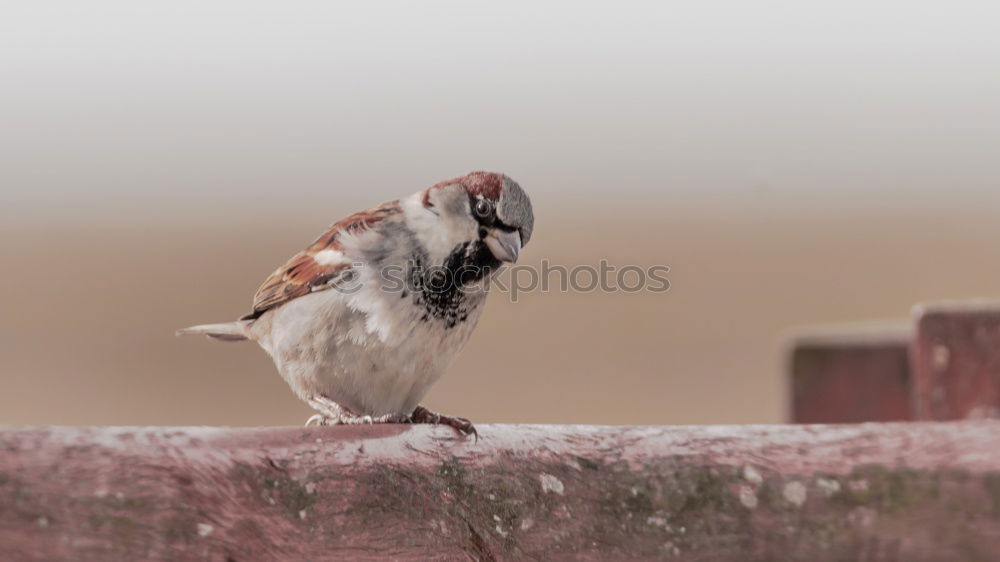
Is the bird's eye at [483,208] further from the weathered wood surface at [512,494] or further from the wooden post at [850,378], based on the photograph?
the wooden post at [850,378]

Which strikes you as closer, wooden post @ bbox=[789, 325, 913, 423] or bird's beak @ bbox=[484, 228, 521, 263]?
bird's beak @ bbox=[484, 228, 521, 263]

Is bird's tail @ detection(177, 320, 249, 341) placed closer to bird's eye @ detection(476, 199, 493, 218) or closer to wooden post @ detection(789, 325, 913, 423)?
bird's eye @ detection(476, 199, 493, 218)

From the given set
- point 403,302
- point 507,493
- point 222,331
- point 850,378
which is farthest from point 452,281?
point 850,378

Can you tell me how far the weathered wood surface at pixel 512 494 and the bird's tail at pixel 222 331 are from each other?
155 centimetres

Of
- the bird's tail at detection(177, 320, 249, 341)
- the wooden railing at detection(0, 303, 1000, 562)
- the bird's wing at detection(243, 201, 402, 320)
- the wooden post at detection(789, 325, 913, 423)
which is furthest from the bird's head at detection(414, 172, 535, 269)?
the wooden post at detection(789, 325, 913, 423)

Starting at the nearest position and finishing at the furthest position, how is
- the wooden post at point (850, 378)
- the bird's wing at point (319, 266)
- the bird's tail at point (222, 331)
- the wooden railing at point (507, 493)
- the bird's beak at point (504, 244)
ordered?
the wooden railing at point (507, 493) → the bird's beak at point (504, 244) → the bird's wing at point (319, 266) → the bird's tail at point (222, 331) → the wooden post at point (850, 378)

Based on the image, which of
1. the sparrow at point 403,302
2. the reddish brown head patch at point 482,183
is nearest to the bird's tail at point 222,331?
the sparrow at point 403,302

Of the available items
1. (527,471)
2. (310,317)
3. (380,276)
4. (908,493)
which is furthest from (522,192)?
(908,493)

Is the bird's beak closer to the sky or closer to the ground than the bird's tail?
closer to the sky

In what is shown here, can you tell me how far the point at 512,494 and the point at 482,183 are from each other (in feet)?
3.50

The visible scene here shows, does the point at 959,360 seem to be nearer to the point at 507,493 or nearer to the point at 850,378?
Answer: the point at 850,378

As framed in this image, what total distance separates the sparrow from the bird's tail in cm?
49

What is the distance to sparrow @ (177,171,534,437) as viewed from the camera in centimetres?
209

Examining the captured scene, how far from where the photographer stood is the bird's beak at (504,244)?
208cm
